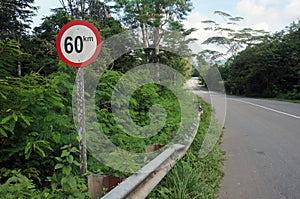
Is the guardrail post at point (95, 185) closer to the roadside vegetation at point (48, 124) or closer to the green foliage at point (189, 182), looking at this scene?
the roadside vegetation at point (48, 124)

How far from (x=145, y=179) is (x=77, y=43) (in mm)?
1698

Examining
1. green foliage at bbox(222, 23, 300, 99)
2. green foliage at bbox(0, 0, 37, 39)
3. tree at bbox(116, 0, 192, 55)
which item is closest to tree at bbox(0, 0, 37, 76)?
green foliage at bbox(0, 0, 37, 39)

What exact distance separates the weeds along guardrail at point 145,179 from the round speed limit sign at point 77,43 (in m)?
1.41

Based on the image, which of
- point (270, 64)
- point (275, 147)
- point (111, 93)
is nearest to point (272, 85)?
point (270, 64)

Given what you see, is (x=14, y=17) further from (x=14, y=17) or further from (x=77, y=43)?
(x=77, y=43)

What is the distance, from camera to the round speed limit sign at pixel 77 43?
9.55 ft

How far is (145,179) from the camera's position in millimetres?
2746

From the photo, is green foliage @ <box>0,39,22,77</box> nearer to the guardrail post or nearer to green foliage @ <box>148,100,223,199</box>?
the guardrail post

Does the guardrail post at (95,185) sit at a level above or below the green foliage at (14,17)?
below

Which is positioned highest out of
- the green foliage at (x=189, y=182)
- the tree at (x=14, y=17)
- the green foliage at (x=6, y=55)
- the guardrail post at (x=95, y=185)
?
the tree at (x=14, y=17)

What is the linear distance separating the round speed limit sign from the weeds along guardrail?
55.5 inches

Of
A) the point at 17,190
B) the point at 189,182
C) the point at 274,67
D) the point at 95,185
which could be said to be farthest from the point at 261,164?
the point at 274,67

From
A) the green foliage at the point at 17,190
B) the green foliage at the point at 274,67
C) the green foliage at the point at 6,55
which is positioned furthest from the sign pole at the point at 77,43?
the green foliage at the point at 274,67

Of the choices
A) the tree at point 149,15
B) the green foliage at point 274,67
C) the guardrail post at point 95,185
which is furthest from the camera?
the green foliage at point 274,67
